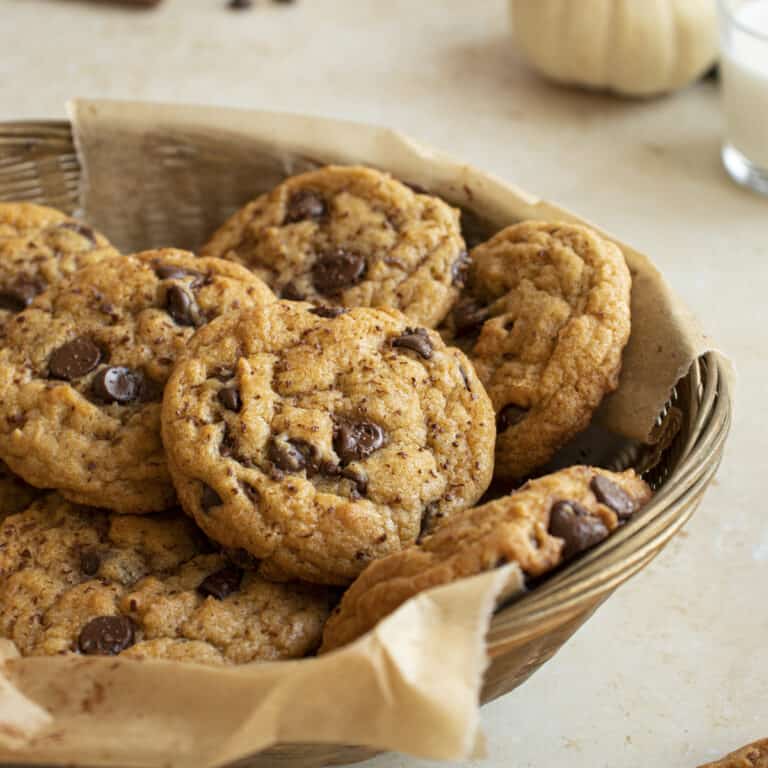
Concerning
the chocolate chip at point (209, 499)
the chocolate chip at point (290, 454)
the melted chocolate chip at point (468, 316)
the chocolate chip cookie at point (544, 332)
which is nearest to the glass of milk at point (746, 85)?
the chocolate chip cookie at point (544, 332)

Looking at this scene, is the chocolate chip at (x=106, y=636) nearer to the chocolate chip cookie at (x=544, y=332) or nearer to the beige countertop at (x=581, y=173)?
the beige countertop at (x=581, y=173)

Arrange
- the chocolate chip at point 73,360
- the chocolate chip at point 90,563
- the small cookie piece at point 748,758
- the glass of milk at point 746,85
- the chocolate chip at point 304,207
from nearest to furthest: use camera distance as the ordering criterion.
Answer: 1. the small cookie piece at point 748,758
2. the chocolate chip at point 90,563
3. the chocolate chip at point 73,360
4. the chocolate chip at point 304,207
5. the glass of milk at point 746,85

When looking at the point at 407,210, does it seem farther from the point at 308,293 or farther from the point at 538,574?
the point at 538,574

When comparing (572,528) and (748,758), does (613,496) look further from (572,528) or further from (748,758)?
(748,758)

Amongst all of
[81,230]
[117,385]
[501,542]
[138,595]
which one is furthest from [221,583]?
[81,230]

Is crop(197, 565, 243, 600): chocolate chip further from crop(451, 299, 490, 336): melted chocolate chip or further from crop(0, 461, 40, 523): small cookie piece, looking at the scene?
crop(451, 299, 490, 336): melted chocolate chip

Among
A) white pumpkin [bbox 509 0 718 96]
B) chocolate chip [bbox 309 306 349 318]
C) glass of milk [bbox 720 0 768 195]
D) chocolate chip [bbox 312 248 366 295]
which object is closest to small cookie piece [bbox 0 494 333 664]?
chocolate chip [bbox 309 306 349 318]
